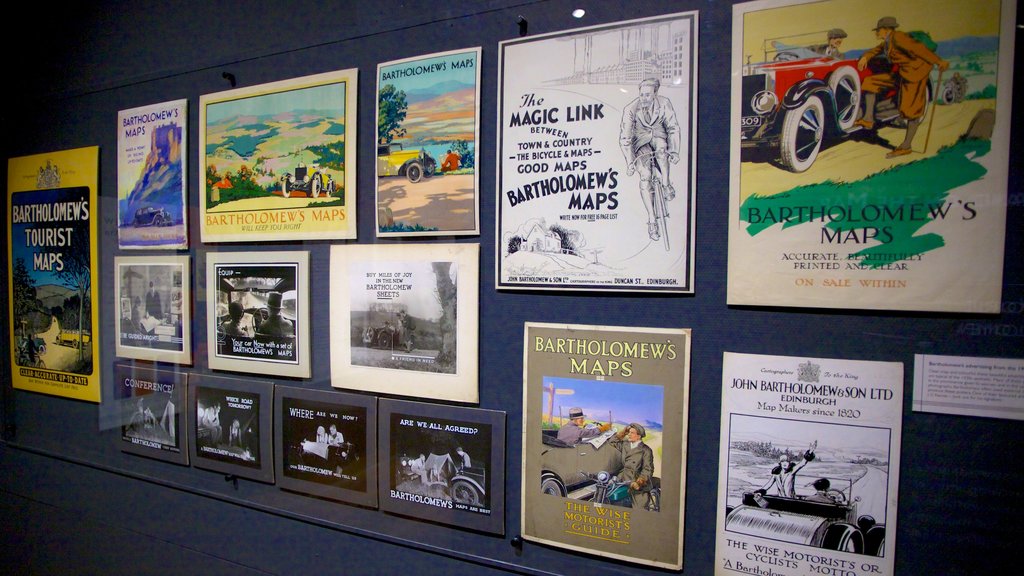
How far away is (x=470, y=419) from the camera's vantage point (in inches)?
60.7

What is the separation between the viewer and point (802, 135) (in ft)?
3.97

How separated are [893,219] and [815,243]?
0.50 feet

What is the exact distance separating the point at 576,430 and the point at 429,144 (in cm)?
89

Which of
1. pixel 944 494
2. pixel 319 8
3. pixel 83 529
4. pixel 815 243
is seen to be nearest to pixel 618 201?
pixel 815 243

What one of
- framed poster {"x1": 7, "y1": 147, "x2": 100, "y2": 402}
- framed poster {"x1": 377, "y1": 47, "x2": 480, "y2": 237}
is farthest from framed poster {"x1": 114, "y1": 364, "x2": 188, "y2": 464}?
framed poster {"x1": 377, "y1": 47, "x2": 480, "y2": 237}

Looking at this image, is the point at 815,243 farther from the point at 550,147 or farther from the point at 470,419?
the point at 470,419

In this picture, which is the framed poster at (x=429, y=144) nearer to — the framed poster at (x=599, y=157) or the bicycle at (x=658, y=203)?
the framed poster at (x=599, y=157)

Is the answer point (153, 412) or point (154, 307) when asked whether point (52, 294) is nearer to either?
point (154, 307)

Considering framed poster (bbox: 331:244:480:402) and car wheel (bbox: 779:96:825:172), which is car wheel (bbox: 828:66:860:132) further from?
framed poster (bbox: 331:244:480:402)

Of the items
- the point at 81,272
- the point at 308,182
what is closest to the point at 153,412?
the point at 81,272

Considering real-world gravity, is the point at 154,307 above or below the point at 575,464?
above

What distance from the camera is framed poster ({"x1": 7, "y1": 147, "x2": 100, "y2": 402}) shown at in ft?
7.34

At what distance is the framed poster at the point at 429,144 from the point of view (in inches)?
59.9

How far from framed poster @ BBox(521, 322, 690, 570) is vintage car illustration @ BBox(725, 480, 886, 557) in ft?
0.49
